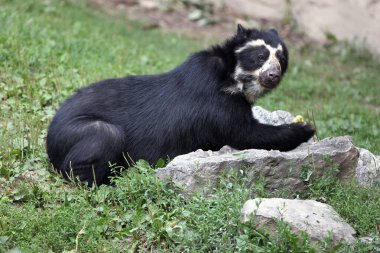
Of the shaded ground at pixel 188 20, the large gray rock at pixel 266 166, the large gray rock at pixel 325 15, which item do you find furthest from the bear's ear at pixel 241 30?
the large gray rock at pixel 325 15

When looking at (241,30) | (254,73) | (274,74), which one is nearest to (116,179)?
(254,73)

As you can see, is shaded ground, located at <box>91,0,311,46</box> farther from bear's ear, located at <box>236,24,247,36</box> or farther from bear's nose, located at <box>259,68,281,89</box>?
bear's nose, located at <box>259,68,281,89</box>

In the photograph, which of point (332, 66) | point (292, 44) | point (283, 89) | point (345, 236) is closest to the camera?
point (345, 236)

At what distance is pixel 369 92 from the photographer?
1226 centimetres

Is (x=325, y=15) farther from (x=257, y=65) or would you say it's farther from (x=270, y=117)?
(x=257, y=65)

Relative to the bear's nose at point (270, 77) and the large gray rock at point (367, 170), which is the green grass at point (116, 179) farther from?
the bear's nose at point (270, 77)

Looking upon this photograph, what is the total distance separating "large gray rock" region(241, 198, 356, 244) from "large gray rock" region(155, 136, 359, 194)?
2.05 ft

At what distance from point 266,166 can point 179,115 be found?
1242mm

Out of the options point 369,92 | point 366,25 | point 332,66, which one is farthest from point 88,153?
point 366,25

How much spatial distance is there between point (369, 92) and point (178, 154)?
20.5 feet

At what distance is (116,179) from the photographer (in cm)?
661

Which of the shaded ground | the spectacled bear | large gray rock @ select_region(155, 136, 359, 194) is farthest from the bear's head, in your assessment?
the shaded ground

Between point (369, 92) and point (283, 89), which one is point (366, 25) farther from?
point (283, 89)

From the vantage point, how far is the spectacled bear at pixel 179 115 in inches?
266
